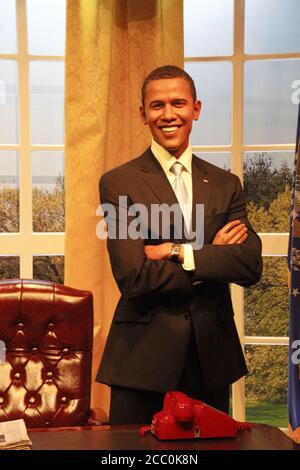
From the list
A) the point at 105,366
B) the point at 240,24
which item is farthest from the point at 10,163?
the point at 105,366

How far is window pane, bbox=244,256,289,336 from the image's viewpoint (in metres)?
3.51

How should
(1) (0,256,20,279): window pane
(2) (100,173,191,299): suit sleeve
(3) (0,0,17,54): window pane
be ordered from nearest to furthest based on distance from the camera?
(2) (100,173,191,299): suit sleeve, (3) (0,0,17,54): window pane, (1) (0,256,20,279): window pane

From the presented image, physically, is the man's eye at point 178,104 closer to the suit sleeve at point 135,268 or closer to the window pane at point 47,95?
the suit sleeve at point 135,268

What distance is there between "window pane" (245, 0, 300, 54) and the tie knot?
1350 mm

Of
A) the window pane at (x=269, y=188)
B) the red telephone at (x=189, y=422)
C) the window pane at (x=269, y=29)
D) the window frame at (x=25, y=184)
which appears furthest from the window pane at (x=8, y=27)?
the red telephone at (x=189, y=422)

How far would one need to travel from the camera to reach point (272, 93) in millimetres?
3395

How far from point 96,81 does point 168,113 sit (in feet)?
3.42

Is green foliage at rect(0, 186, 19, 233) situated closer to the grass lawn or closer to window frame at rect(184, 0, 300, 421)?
window frame at rect(184, 0, 300, 421)

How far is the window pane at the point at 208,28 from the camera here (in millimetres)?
3395

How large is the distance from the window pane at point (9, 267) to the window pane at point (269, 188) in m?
1.16

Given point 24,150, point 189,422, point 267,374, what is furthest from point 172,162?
point 267,374

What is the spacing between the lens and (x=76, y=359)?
2.28m

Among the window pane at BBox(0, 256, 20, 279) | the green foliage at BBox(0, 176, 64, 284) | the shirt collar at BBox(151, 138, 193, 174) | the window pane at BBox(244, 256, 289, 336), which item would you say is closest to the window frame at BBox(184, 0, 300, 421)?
the window pane at BBox(244, 256, 289, 336)

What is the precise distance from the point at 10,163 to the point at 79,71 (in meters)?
0.57
